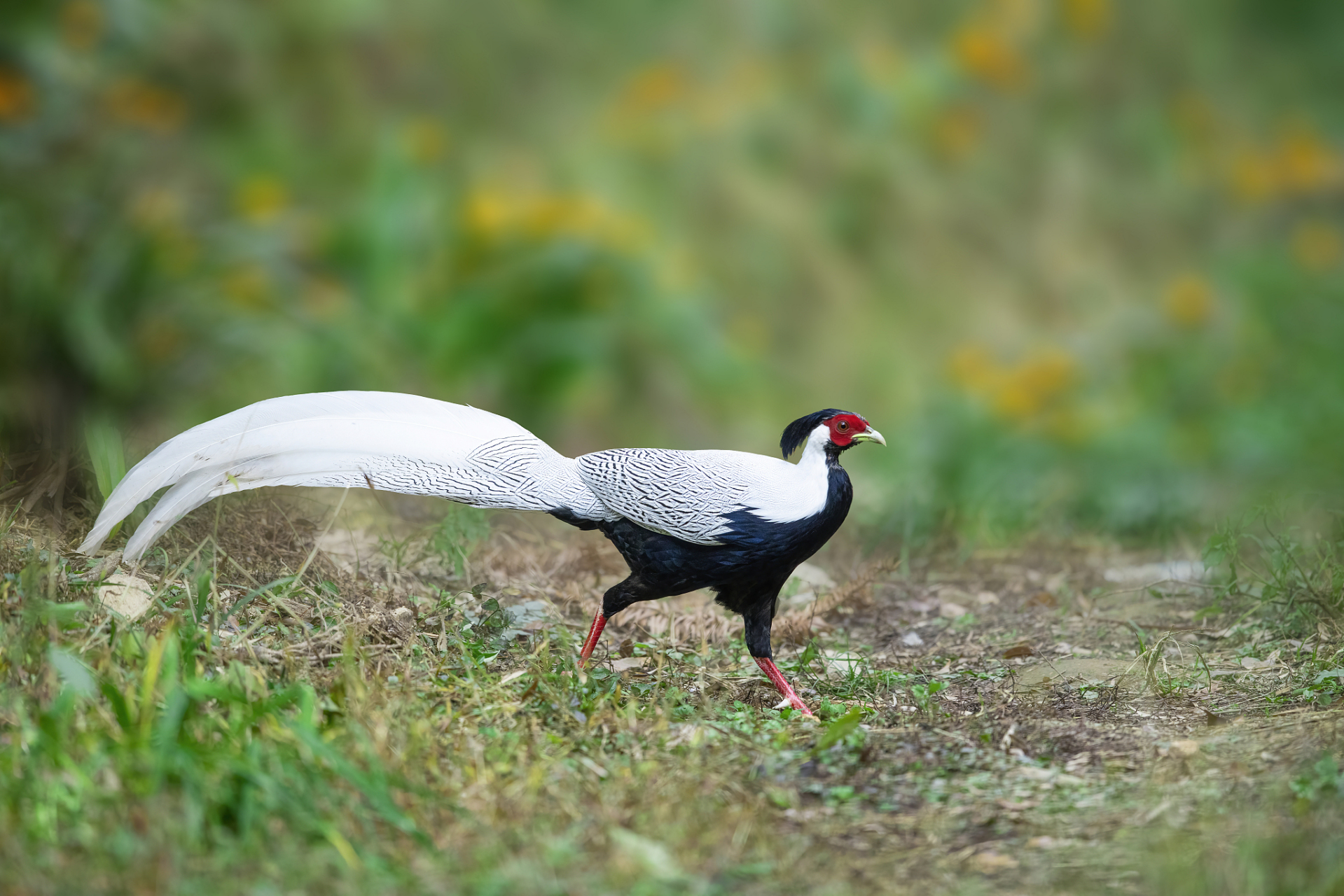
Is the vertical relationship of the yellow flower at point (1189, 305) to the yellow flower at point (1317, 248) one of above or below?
below

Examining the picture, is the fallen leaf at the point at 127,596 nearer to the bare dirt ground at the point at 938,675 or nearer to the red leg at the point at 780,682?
the bare dirt ground at the point at 938,675

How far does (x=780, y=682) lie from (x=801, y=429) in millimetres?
794

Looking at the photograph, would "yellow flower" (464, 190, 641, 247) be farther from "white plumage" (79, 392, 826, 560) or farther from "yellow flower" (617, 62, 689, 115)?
"white plumage" (79, 392, 826, 560)

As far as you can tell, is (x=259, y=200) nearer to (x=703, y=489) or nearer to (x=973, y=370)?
(x=973, y=370)

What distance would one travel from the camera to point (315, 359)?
6.33 m

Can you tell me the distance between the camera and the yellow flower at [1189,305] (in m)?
8.30

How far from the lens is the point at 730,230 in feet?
28.5

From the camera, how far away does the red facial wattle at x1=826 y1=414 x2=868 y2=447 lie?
3834mm

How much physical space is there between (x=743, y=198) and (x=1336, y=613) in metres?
5.47

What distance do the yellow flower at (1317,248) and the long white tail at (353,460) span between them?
6.99m

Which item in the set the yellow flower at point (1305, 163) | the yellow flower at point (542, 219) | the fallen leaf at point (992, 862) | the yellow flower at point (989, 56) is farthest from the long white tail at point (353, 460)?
the yellow flower at point (1305, 163)

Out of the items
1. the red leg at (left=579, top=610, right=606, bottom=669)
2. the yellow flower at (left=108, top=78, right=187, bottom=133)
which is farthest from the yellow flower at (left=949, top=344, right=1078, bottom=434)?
the yellow flower at (left=108, top=78, right=187, bottom=133)

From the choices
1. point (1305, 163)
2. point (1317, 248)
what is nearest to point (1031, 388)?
point (1317, 248)

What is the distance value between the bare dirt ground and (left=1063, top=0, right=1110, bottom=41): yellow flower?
5.63 meters
